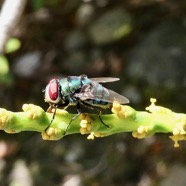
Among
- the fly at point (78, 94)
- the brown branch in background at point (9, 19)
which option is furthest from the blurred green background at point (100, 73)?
the fly at point (78, 94)

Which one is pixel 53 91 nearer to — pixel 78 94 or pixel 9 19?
pixel 78 94

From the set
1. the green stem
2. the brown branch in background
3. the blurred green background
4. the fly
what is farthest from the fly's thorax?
the blurred green background

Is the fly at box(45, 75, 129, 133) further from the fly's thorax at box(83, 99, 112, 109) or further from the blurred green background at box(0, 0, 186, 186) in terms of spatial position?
the blurred green background at box(0, 0, 186, 186)

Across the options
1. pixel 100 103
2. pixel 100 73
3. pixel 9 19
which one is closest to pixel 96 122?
pixel 100 103

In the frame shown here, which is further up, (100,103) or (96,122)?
(96,122)

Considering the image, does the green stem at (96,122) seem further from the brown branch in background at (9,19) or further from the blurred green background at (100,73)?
the blurred green background at (100,73)
